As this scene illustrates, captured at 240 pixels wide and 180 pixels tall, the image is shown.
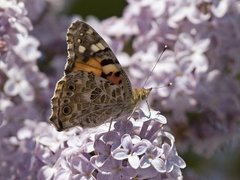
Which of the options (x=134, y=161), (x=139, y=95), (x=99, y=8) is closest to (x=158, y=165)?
(x=134, y=161)

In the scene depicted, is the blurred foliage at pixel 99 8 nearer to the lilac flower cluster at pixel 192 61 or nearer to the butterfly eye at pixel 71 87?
the lilac flower cluster at pixel 192 61

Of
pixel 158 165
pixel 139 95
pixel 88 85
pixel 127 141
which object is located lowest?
pixel 158 165

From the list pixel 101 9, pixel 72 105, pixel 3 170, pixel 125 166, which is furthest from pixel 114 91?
pixel 101 9

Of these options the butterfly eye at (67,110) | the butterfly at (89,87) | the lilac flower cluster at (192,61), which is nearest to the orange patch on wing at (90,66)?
the butterfly at (89,87)

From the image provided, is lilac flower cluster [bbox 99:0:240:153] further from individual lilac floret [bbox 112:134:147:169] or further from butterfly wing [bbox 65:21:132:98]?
individual lilac floret [bbox 112:134:147:169]

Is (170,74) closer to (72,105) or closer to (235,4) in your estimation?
(235,4)

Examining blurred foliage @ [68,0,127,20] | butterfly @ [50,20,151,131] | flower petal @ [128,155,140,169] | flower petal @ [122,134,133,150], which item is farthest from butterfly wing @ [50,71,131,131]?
blurred foliage @ [68,0,127,20]

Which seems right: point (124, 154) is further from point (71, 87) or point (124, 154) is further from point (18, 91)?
point (18, 91)
